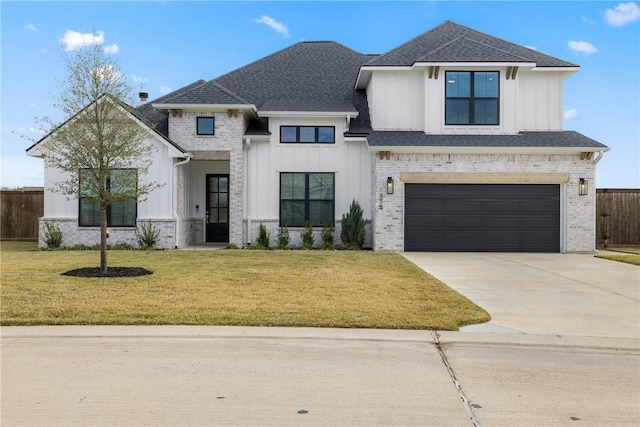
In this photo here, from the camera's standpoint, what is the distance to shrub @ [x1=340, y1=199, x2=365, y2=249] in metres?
16.4

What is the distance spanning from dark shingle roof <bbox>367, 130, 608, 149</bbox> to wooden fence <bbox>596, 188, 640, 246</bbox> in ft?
11.8

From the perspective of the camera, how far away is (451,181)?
623 inches

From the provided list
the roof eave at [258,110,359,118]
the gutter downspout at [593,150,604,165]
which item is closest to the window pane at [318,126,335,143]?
the roof eave at [258,110,359,118]

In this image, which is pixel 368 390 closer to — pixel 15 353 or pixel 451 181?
pixel 15 353

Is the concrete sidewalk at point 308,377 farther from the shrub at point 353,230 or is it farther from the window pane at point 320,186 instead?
the window pane at point 320,186

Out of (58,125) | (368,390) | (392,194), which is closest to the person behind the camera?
(368,390)

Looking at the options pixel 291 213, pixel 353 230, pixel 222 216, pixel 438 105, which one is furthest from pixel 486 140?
pixel 222 216

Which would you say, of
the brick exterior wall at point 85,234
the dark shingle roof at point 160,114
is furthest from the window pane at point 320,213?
the dark shingle roof at point 160,114

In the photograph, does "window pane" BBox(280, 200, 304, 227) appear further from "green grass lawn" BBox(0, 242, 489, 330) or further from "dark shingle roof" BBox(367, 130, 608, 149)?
"green grass lawn" BBox(0, 242, 489, 330)

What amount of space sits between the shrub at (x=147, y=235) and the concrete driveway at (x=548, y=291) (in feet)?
28.8

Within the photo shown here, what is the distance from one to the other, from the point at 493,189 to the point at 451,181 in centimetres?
151

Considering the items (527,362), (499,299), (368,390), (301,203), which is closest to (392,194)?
(301,203)

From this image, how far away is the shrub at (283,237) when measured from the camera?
1683 centimetres

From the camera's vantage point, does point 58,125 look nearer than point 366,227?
Yes
